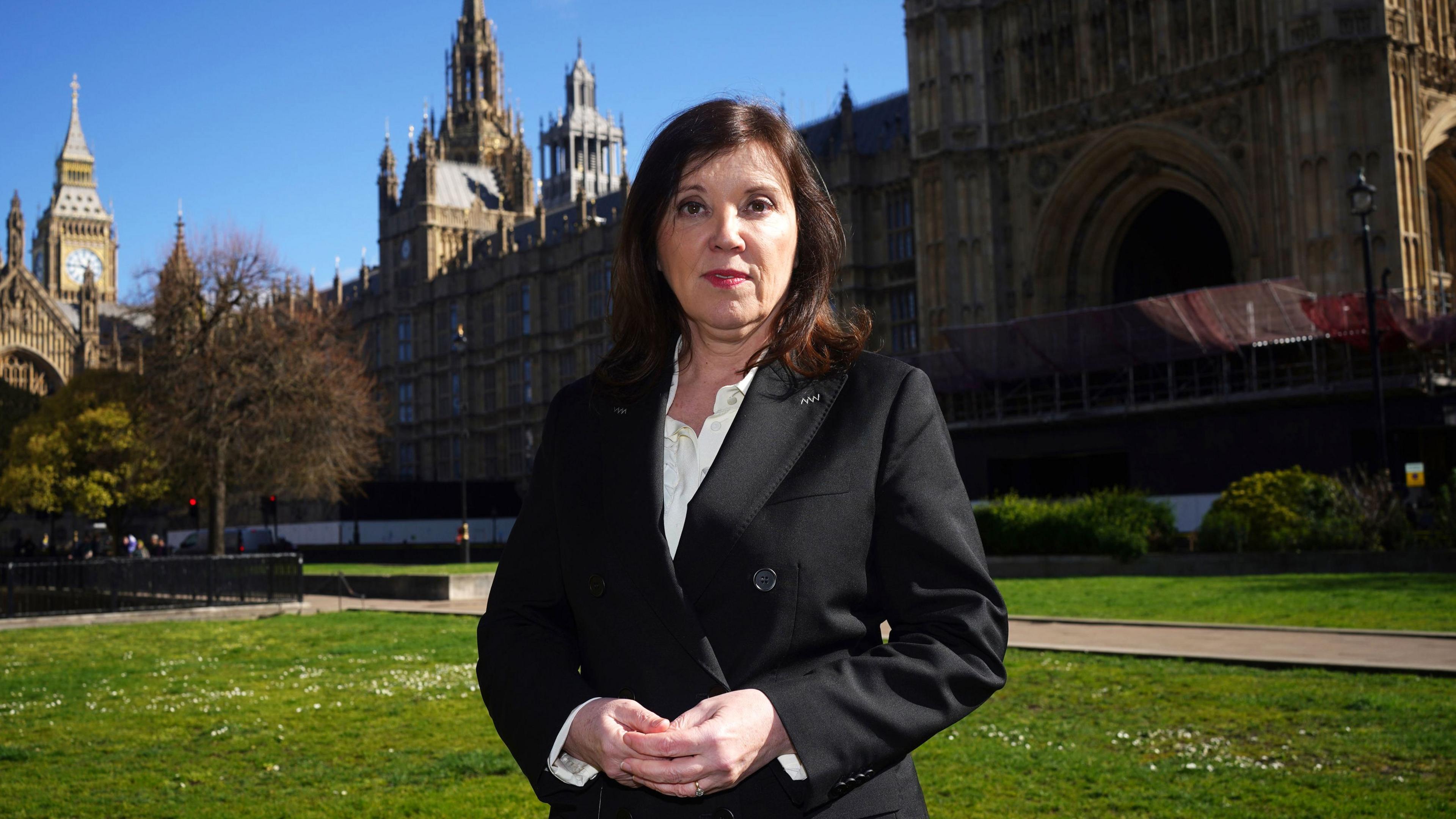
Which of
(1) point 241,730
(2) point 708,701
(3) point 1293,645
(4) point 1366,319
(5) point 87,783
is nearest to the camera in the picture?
(2) point 708,701

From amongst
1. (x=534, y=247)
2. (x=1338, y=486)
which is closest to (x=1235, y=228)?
(x=1338, y=486)

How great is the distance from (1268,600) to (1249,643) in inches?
182

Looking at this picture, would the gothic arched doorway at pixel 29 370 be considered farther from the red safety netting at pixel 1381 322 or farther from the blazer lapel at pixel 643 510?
the blazer lapel at pixel 643 510

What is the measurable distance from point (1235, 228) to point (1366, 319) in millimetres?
5926

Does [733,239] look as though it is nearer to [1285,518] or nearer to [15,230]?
[1285,518]

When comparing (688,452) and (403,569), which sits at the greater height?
(688,452)

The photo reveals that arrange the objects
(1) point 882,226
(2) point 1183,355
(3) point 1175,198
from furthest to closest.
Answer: (1) point 882,226
(3) point 1175,198
(2) point 1183,355

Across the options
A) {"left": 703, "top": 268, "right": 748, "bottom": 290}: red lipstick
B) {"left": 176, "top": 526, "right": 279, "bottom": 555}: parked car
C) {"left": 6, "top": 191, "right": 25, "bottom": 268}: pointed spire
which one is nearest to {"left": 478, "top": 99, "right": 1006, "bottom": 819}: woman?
{"left": 703, "top": 268, "right": 748, "bottom": 290}: red lipstick

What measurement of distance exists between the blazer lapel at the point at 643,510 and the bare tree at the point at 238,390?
27.8m

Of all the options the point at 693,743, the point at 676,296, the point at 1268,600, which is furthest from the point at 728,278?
the point at 1268,600

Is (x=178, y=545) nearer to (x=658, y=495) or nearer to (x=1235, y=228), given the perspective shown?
(x=1235, y=228)

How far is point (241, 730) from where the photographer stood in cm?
836

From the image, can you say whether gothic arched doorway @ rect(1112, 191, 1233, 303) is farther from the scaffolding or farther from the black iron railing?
the black iron railing

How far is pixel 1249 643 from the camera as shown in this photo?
418 inches
